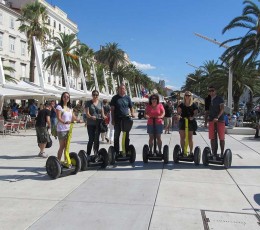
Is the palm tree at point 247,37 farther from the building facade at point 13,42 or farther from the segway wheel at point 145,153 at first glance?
the building facade at point 13,42

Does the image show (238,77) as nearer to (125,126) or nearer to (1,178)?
(125,126)

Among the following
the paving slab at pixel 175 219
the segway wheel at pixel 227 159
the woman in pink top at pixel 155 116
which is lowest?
the paving slab at pixel 175 219

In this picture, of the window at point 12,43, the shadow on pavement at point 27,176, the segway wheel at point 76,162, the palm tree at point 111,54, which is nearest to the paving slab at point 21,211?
the shadow on pavement at point 27,176

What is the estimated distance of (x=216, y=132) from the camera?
829cm

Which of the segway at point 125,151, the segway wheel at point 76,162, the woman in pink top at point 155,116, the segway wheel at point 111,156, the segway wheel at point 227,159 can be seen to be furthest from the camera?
the woman in pink top at point 155,116

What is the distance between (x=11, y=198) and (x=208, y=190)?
3120 mm

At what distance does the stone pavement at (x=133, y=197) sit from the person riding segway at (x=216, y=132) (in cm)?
20

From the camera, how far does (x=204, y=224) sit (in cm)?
A: 446

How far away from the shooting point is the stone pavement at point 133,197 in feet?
14.7

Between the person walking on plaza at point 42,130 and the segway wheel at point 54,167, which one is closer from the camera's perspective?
the segway wheel at point 54,167

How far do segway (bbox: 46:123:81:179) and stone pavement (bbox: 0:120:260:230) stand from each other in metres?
0.13

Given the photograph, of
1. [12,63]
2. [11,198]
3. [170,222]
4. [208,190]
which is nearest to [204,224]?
[170,222]

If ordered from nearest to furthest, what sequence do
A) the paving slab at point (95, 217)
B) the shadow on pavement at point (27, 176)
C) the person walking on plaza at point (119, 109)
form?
the paving slab at point (95, 217)
the shadow on pavement at point (27, 176)
the person walking on plaza at point (119, 109)

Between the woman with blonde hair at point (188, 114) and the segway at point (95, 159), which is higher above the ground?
the woman with blonde hair at point (188, 114)
